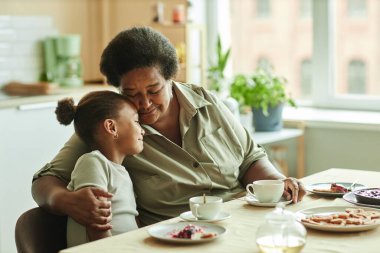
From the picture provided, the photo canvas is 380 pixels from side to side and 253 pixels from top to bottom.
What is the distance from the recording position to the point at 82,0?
4922 millimetres

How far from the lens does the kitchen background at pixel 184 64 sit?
12.5 ft

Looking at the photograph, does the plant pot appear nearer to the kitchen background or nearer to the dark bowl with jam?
the kitchen background

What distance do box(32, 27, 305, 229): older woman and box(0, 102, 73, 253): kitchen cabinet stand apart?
1.47 metres

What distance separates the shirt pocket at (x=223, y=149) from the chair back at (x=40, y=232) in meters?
0.57

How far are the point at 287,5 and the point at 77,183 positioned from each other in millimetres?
6220

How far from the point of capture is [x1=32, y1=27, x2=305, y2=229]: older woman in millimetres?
2266

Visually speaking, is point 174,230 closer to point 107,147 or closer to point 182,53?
point 107,147

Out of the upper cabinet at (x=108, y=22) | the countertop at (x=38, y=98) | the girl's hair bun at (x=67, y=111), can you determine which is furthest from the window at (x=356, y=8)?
the girl's hair bun at (x=67, y=111)

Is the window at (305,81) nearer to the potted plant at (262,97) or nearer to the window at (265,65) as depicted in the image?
the window at (265,65)

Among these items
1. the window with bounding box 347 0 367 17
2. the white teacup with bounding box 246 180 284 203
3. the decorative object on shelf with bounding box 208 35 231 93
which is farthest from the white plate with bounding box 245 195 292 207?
the window with bounding box 347 0 367 17

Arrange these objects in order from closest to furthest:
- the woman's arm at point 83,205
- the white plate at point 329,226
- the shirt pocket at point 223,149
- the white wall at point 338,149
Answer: the white plate at point 329,226
the woman's arm at point 83,205
the shirt pocket at point 223,149
the white wall at point 338,149

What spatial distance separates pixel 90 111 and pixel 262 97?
2.02 meters

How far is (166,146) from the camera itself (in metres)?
2.39

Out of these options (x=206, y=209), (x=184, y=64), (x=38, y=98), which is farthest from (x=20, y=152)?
(x=206, y=209)
